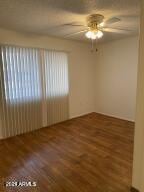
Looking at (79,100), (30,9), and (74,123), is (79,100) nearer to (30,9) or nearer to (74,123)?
(74,123)

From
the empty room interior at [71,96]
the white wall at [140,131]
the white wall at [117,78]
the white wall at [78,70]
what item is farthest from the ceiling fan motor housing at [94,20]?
the white wall at [117,78]

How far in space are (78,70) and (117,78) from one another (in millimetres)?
1225

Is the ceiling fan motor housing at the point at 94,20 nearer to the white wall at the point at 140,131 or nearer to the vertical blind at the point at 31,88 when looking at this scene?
the white wall at the point at 140,131

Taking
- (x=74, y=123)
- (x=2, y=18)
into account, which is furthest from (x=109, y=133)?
(x=2, y=18)

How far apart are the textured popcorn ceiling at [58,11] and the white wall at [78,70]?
34.4 inches

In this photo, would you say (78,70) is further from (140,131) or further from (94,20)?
(140,131)

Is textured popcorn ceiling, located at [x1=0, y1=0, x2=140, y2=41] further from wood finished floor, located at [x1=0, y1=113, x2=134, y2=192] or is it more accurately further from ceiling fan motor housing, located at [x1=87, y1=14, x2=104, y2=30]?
wood finished floor, located at [x1=0, y1=113, x2=134, y2=192]

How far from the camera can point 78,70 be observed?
4699 millimetres

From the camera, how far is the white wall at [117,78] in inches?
163

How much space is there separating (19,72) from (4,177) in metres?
2.13

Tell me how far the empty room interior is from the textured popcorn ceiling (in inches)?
0.5

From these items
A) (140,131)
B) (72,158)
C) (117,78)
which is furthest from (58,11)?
(117,78)

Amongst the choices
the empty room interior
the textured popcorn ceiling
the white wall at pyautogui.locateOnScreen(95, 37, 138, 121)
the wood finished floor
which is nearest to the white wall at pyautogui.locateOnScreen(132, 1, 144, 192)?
the empty room interior

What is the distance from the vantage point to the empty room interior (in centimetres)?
199
